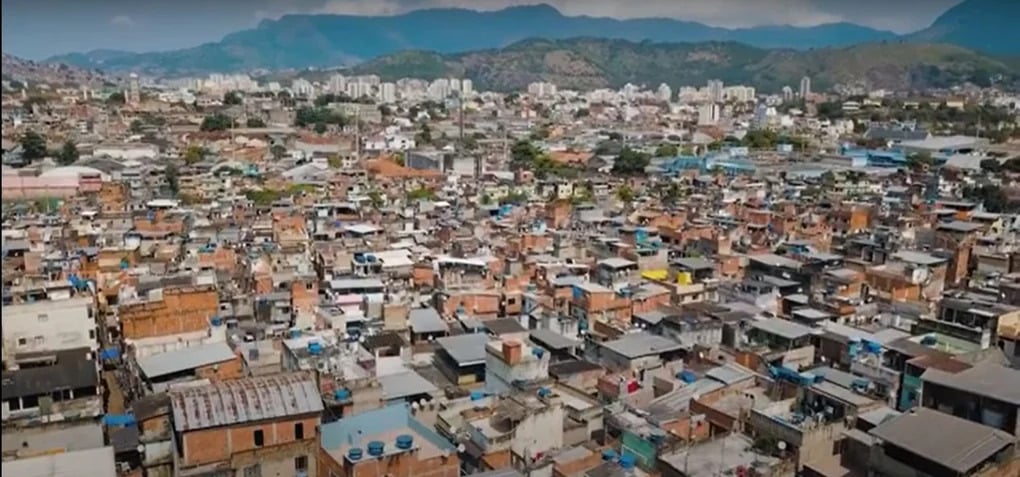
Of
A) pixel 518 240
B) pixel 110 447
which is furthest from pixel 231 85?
pixel 110 447

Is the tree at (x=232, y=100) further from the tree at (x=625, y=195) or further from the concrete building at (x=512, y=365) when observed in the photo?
the concrete building at (x=512, y=365)

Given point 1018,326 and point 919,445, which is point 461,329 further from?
point 1018,326

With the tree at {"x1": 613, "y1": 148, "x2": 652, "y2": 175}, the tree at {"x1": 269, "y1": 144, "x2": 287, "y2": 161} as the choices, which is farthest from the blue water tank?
the tree at {"x1": 269, "y1": 144, "x2": 287, "y2": 161}

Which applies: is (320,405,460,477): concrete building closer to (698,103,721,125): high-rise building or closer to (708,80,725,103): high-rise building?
(698,103,721,125): high-rise building

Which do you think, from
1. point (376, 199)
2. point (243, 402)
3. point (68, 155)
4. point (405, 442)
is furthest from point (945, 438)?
point (68, 155)

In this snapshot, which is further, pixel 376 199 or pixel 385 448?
pixel 376 199

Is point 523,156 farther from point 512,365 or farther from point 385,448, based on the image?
point 385,448
